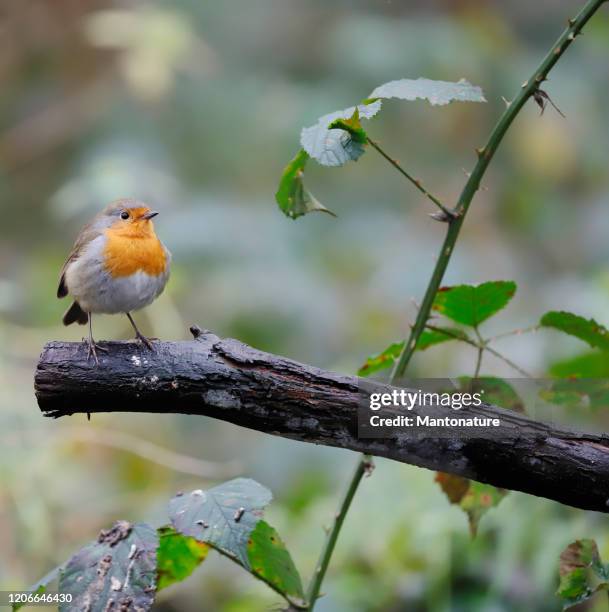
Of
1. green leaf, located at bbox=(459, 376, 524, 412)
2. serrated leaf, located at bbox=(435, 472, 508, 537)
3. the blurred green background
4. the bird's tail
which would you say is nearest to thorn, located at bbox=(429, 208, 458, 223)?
green leaf, located at bbox=(459, 376, 524, 412)

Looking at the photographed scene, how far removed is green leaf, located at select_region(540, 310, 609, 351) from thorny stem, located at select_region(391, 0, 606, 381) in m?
0.31

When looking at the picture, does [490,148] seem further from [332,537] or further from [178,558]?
[178,558]

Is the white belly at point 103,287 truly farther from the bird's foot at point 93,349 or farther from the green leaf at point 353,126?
the green leaf at point 353,126

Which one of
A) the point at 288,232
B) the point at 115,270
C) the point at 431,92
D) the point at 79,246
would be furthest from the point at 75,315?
the point at 288,232

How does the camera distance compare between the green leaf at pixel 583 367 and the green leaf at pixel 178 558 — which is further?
the green leaf at pixel 583 367

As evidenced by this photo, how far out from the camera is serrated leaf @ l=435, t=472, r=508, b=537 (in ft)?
7.15

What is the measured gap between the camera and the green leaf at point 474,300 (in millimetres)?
2090

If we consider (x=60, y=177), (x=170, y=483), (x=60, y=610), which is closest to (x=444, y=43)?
(x=60, y=177)

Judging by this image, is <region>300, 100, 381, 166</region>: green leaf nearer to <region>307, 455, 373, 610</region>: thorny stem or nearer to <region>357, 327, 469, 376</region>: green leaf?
<region>357, 327, 469, 376</region>: green leaf

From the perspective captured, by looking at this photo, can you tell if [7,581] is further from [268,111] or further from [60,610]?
[268,111]

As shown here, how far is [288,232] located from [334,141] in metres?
4.37

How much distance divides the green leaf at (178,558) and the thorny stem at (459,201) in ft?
0.87

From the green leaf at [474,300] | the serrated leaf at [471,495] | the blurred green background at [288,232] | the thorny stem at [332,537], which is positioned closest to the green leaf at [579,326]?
the green leaf at [474,300]

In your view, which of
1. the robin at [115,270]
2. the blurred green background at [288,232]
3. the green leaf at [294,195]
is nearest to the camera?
the green leaf at [294,195]
